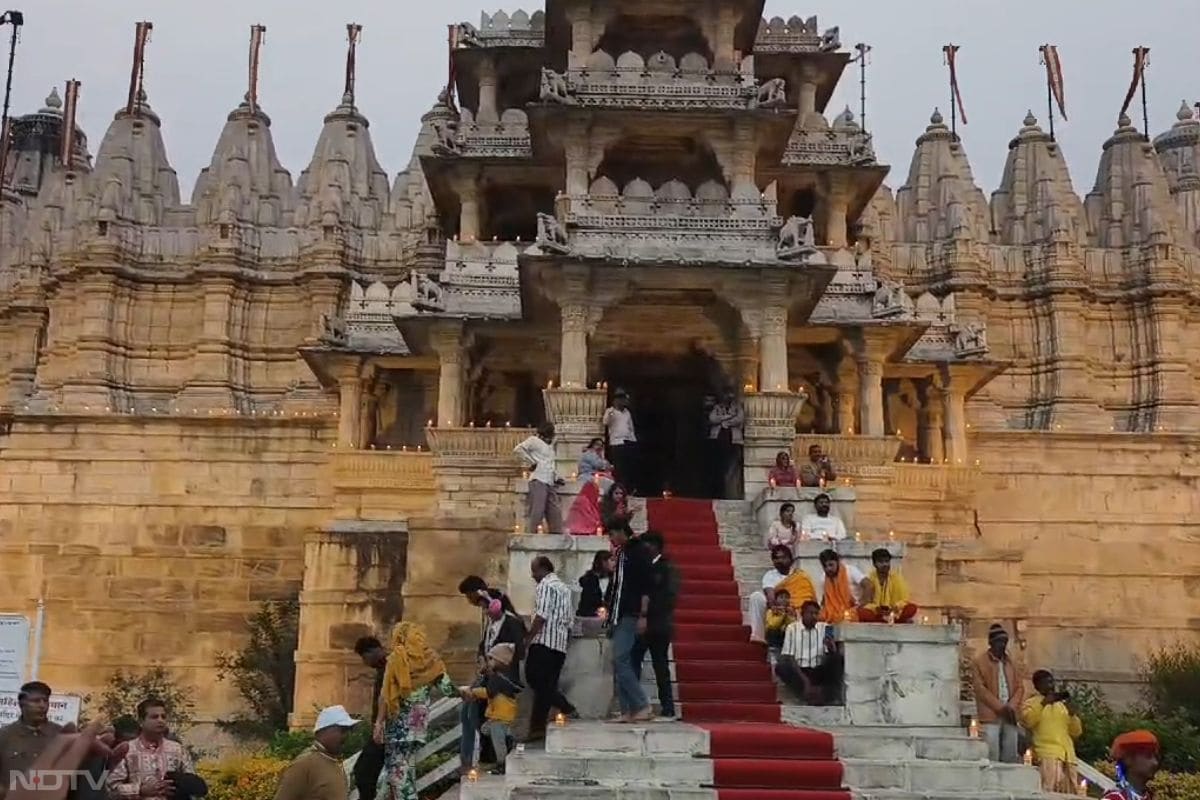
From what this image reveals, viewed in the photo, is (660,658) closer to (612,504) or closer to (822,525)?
(612,504)

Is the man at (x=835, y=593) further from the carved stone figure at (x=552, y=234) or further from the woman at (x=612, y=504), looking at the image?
the carved stone figure at (x=552, y=234)

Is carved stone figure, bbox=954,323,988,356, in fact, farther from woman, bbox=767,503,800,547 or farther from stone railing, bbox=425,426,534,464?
woman, bbox=767,503,800,547

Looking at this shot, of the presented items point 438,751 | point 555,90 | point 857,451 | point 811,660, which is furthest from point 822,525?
point 555,90

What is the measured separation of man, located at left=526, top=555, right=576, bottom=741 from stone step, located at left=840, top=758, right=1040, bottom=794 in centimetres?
282

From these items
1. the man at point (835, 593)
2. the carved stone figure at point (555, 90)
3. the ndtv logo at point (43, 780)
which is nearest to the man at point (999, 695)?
the man at point (835, 593)

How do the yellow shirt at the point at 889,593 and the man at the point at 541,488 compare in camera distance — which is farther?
the man at the point at 541,488

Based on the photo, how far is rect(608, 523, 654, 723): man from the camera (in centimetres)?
1132

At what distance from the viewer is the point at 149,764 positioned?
28.0 feet

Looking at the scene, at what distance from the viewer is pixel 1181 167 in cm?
4097

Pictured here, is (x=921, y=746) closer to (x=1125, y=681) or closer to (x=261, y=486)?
(x=1125, y=681)

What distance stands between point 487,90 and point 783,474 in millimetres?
13709

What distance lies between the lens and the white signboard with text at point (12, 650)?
35.9 feet

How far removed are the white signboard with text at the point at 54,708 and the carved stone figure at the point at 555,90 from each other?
13704 mm

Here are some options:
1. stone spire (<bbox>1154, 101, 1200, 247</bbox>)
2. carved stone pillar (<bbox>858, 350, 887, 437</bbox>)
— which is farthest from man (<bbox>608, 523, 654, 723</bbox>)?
stone spire (<bbox>1154, 101, 1200, 247</bbox>)
